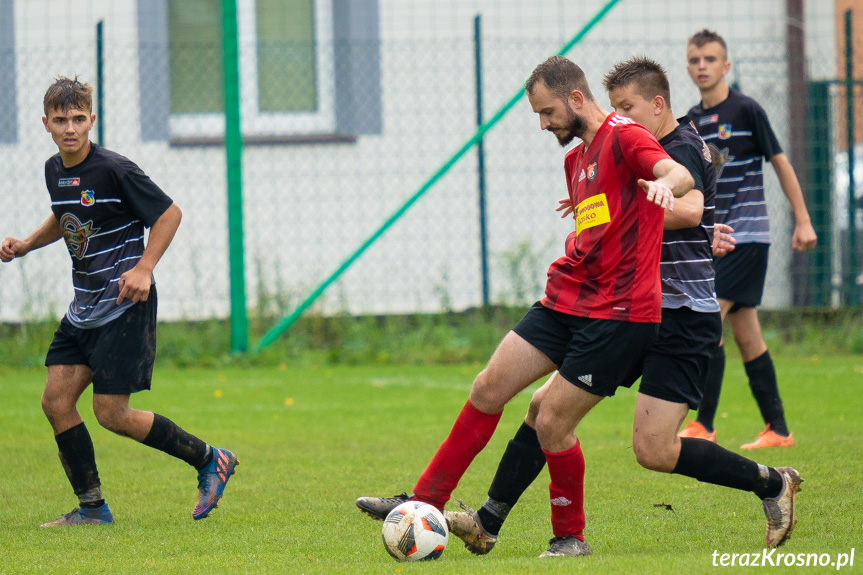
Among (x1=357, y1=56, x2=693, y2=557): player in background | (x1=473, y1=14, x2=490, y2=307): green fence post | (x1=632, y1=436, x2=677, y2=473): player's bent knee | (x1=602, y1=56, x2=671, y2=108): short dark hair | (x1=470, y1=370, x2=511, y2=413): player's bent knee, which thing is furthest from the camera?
(x1=473, y1=14, x2=490, y2=307): green fence post

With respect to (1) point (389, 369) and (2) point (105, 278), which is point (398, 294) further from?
(2) point (105, 278)

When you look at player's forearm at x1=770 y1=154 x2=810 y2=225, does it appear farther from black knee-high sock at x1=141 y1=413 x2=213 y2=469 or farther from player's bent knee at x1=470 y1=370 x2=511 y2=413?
black knee-high sock at x1=141 y1=413 x2=213 y2=469

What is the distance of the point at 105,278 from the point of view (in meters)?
4.48

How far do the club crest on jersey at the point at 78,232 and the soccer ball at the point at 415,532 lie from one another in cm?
182

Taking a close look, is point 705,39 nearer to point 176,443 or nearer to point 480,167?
point 176,443

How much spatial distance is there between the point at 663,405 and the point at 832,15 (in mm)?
8321

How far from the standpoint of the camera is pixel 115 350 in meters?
4.41

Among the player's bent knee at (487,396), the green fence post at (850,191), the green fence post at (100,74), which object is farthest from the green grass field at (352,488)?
the green fence post at (100,74)

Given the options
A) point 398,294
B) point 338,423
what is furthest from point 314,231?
point 338,423

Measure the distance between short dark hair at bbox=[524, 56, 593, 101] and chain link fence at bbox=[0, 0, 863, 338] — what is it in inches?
260

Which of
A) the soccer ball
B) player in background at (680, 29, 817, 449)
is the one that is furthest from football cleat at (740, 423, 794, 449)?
the soccer ball

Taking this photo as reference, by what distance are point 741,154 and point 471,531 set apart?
303 cm

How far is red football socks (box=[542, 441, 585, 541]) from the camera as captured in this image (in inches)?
143

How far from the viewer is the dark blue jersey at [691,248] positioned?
12.7 ft
